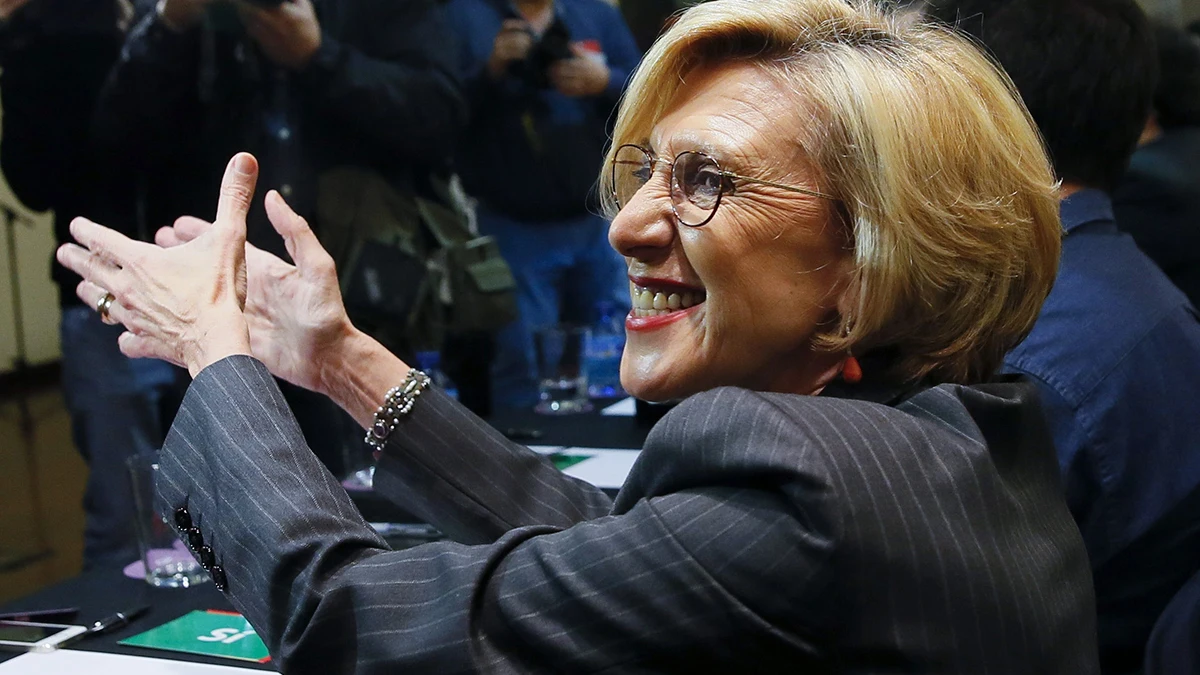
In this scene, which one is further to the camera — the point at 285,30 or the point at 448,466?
the point at 285,30

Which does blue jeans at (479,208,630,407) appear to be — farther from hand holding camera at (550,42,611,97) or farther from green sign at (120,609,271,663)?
green sign at (120,609,271,663)

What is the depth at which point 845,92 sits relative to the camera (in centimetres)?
111

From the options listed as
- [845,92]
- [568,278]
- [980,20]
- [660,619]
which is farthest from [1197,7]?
[660,619]

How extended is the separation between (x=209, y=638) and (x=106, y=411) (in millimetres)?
1481

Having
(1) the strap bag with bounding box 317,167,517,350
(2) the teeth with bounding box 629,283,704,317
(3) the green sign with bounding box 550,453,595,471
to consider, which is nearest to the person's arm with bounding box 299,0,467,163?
(1) the strap bag with bounding box 317,167,517,350

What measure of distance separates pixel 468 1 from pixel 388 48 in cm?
54

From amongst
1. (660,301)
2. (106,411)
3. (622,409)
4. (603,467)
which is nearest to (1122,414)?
(660,301)

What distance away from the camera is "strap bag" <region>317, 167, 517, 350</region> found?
114 inches

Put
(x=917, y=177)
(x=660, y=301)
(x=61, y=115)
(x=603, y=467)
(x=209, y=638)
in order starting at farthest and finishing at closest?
(x=61, y=115)
(x=603, y=467)
(x=209, y=638)
(x=660, y=301)
(x=917, y=177)

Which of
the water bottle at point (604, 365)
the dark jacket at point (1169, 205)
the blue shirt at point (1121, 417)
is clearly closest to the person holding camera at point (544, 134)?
the water bottle at point (604, 365)

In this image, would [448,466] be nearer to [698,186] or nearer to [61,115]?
[698,186]

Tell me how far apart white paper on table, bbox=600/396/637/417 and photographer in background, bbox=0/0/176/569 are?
38.9 inches

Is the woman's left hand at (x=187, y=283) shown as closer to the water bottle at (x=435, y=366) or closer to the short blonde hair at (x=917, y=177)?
the short blonde hair at (x=917, y=177)

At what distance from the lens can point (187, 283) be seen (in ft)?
4.09
